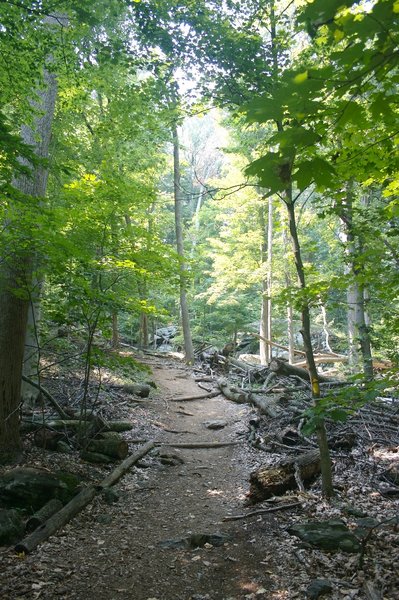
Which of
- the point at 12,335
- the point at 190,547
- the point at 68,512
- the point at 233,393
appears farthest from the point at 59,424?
the point at 233,393

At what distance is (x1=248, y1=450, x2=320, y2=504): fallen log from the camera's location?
5.33m

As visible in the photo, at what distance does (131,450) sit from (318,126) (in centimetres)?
689

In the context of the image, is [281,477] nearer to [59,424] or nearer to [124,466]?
[124,466]

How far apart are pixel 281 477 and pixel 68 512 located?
9.20 ft

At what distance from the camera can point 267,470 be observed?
5.54 meters

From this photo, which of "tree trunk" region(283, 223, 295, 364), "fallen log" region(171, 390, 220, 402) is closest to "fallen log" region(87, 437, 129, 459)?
"fallen log" region(171, 390, 220, 402)

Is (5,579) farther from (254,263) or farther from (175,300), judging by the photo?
(175,300)

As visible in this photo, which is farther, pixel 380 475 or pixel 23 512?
pixel 380 475

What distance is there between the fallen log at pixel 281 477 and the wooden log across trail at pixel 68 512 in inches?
85.3

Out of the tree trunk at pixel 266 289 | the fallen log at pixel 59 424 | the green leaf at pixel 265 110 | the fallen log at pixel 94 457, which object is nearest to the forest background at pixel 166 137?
the green leaf at pixel 265 110

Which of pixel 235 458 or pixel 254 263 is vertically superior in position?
pixel 254 263

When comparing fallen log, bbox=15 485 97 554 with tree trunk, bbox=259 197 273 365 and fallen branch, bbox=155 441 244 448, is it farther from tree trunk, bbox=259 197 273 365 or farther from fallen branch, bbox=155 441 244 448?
tree trunk, bbox=259 197 273 365

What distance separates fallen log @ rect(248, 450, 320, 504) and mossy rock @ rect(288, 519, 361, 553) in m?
1.08

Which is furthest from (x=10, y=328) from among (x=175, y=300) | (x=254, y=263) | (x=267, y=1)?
(x=175, y=300)
